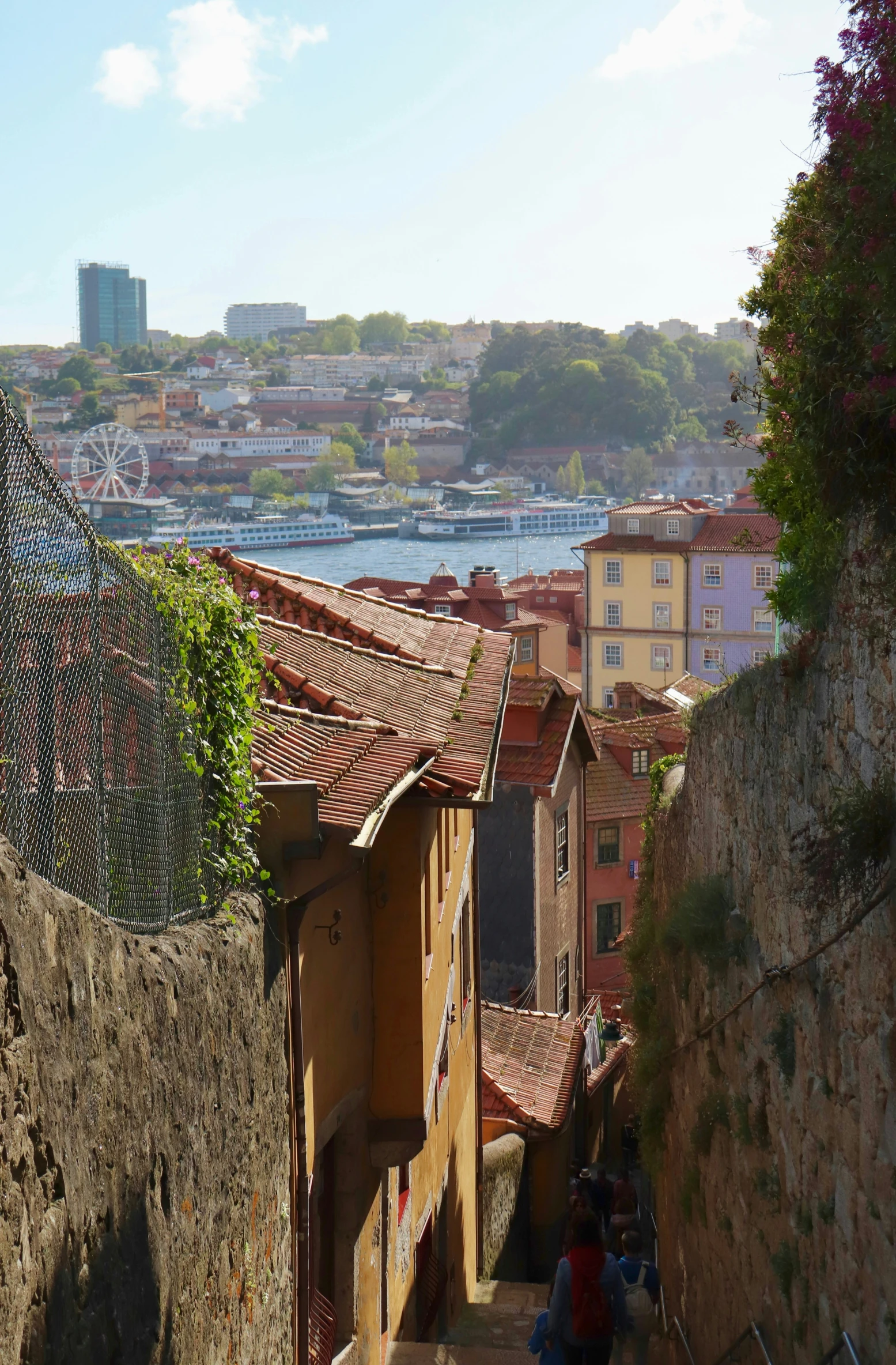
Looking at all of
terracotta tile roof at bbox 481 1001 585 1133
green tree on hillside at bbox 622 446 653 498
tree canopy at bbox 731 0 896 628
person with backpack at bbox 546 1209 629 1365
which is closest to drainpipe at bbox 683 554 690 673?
terracotta tile roof at bbox 481 1001 585 1133

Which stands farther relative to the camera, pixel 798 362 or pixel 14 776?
pixel 798 362

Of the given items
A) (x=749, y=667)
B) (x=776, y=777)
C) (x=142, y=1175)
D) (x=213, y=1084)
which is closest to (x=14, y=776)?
(x=142, y=1175)

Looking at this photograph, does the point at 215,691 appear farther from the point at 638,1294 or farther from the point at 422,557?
the point at 422,557

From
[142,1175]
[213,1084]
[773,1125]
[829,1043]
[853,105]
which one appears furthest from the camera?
[773,1125]

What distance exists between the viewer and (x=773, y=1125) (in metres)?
6.53

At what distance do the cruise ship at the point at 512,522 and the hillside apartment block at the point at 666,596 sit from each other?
104m

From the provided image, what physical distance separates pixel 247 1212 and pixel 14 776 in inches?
108

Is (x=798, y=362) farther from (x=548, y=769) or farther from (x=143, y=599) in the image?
(x=548, y=769)

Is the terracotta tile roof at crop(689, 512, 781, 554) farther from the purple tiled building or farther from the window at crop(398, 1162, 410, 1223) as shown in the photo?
the window at crop(398, 1162, 410, 1223)

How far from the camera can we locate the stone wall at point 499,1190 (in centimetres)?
1505

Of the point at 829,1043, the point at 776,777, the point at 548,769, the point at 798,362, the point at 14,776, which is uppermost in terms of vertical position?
the point at 798,362

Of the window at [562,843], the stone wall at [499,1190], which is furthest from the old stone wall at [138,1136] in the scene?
the window at [562,843]

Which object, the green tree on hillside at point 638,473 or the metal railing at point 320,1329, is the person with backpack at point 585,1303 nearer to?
the metal railing at point 320,1329

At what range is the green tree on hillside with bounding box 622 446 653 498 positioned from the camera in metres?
183
